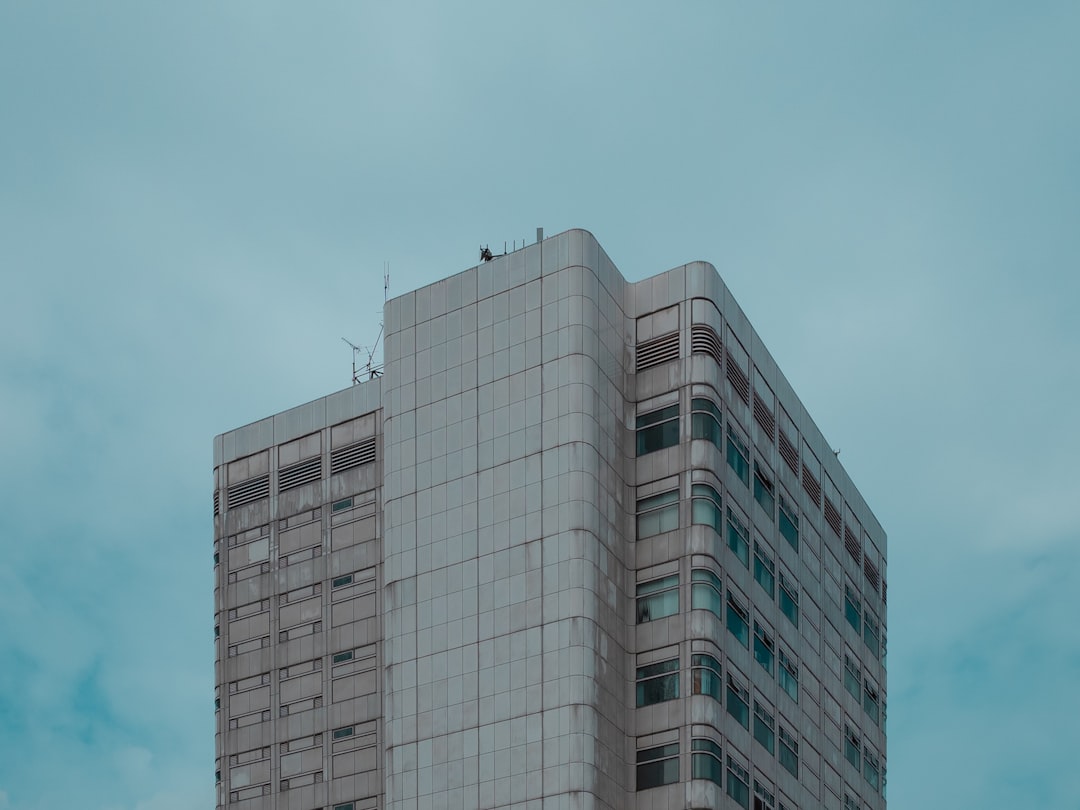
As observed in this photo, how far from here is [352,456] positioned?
467ft

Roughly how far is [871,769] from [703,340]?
44393mm

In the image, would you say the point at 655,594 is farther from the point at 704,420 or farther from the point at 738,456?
the point at 738,456

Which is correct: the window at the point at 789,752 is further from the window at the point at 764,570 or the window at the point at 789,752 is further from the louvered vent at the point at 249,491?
the louvered vent at the point at 249,491

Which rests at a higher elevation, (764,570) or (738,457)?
(738,457)

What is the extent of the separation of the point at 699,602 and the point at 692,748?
28.6 feet

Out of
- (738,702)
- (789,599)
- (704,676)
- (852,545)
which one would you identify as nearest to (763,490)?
(789,599)

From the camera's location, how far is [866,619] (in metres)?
162

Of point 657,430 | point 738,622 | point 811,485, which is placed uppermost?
point 811,485

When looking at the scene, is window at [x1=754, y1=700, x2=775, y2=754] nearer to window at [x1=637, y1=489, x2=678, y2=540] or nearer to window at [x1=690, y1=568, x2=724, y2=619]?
window at [x1=690, y1=568, x2=724, y2=619]

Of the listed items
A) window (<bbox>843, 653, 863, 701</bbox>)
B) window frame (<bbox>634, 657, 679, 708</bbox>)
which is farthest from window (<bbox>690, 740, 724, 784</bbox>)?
window (<bbox>843, 653, 863, 701</bbox>)

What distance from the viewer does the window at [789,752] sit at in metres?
136

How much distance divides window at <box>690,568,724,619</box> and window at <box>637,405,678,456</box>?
8.44m

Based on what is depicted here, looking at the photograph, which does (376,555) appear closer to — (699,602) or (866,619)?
(699,602)

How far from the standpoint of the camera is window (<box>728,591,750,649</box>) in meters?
129
